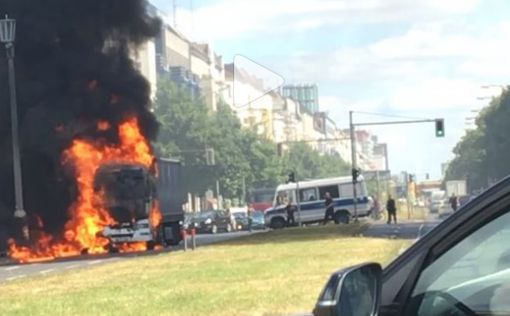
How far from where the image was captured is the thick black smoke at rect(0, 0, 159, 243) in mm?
47312

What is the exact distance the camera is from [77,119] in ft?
160

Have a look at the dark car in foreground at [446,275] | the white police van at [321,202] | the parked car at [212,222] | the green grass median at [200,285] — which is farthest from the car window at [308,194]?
the dark car in foreground at [446,275]

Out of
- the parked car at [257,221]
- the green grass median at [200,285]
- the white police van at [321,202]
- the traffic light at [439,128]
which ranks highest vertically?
the traffic light at [439,128]

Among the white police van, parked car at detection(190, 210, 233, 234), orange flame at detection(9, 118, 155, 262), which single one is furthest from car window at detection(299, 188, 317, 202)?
orange flame at detection(9, 118, 155, 262)

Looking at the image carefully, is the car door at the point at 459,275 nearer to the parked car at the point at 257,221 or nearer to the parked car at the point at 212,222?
the parked car at the point at 257,221

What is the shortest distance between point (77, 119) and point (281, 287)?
31739 millimetres

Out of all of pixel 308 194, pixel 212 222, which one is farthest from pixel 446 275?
pixel 212 222

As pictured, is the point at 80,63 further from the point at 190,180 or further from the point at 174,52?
the point at 174,52

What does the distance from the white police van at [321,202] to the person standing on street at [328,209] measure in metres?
0.30

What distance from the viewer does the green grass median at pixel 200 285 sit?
52.4ft

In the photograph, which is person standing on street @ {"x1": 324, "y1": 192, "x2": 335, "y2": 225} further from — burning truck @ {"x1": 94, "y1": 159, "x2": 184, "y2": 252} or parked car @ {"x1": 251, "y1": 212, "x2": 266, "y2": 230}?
burning truck @ {"x1": 94, "y1": 159, "x2": 184, "y2": 252}

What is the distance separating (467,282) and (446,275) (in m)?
0.08

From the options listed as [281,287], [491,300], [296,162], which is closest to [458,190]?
[296,162]

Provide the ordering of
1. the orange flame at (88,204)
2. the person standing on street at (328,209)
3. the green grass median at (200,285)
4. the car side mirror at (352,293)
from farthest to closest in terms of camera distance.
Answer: the person standing on street at (328,209) → the orange flame at (88,204) → the green grass median at (200,285) → the car side mirror at (352,293)
